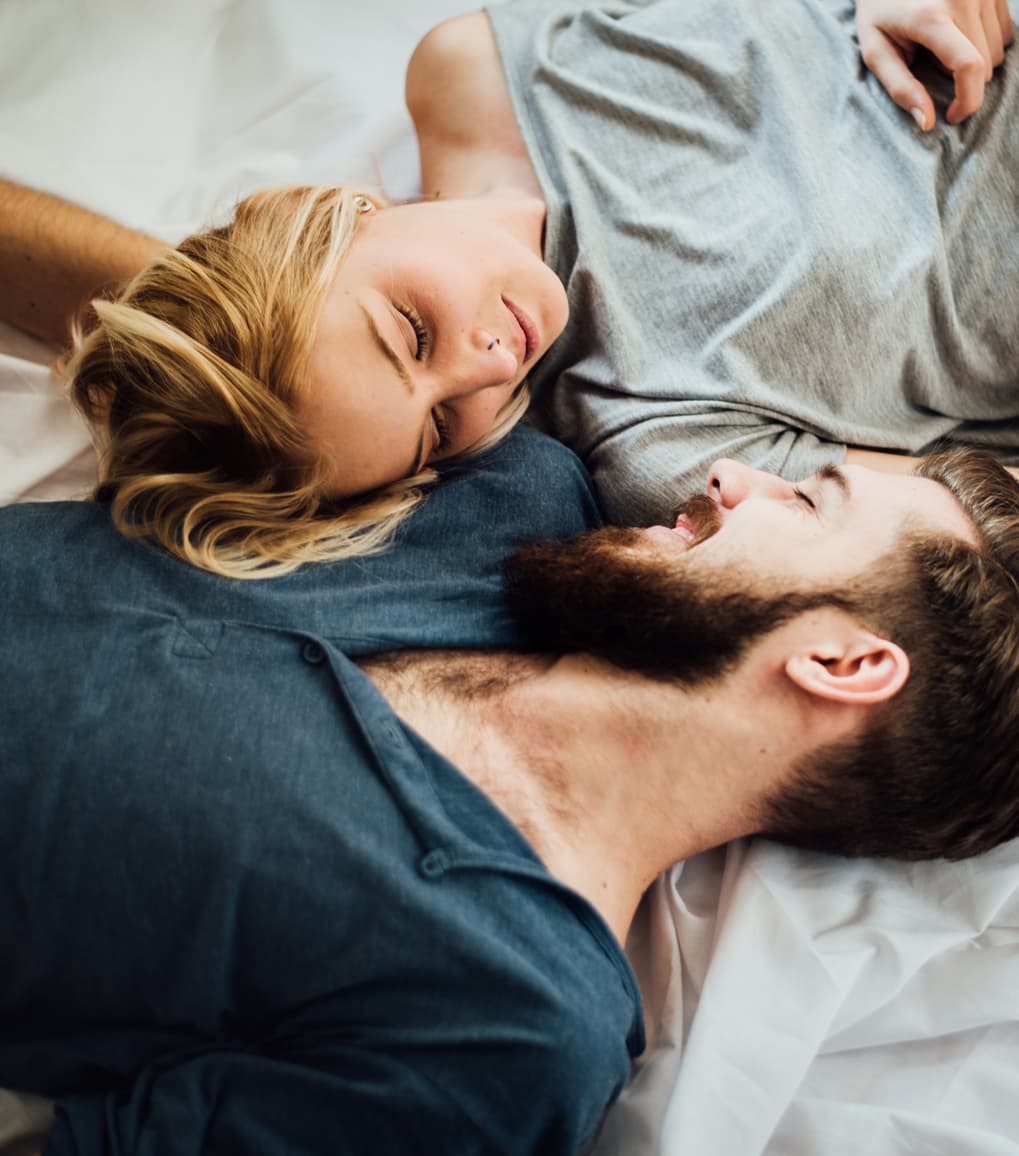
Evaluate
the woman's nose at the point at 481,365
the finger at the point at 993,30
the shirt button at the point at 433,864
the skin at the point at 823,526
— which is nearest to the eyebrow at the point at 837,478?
the skin at the point at 823,526

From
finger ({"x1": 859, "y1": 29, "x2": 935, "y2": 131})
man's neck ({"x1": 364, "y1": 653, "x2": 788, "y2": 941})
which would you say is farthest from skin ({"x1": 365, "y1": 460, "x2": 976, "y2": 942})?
finger ({"x1": 859, "y1": 29, "x2": 935, "y2": 131})

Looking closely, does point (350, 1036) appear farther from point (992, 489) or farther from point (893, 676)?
point (992, 489)

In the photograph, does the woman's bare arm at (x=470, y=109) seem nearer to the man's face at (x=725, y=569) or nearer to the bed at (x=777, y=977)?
the bed at (x=777, y=977)

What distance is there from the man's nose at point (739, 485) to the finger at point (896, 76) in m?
0.65

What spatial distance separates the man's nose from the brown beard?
3 centimetres

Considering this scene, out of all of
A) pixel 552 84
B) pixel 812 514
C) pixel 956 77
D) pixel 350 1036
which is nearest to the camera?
pixel 350 1036

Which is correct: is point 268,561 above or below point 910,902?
above

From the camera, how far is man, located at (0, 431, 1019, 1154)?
97cm

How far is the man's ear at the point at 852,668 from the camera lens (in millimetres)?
1062

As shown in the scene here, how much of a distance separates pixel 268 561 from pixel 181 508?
134mm

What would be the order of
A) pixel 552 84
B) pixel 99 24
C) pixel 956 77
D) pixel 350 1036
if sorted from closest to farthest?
pixel 350 1036 < pixel 956 77 < pixel 552 84 < pixel 99 24

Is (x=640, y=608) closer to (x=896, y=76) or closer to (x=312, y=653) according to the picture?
(x=312, y=653)

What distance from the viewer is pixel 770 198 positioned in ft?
4.71

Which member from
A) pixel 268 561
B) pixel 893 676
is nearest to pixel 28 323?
pixel 268 561
